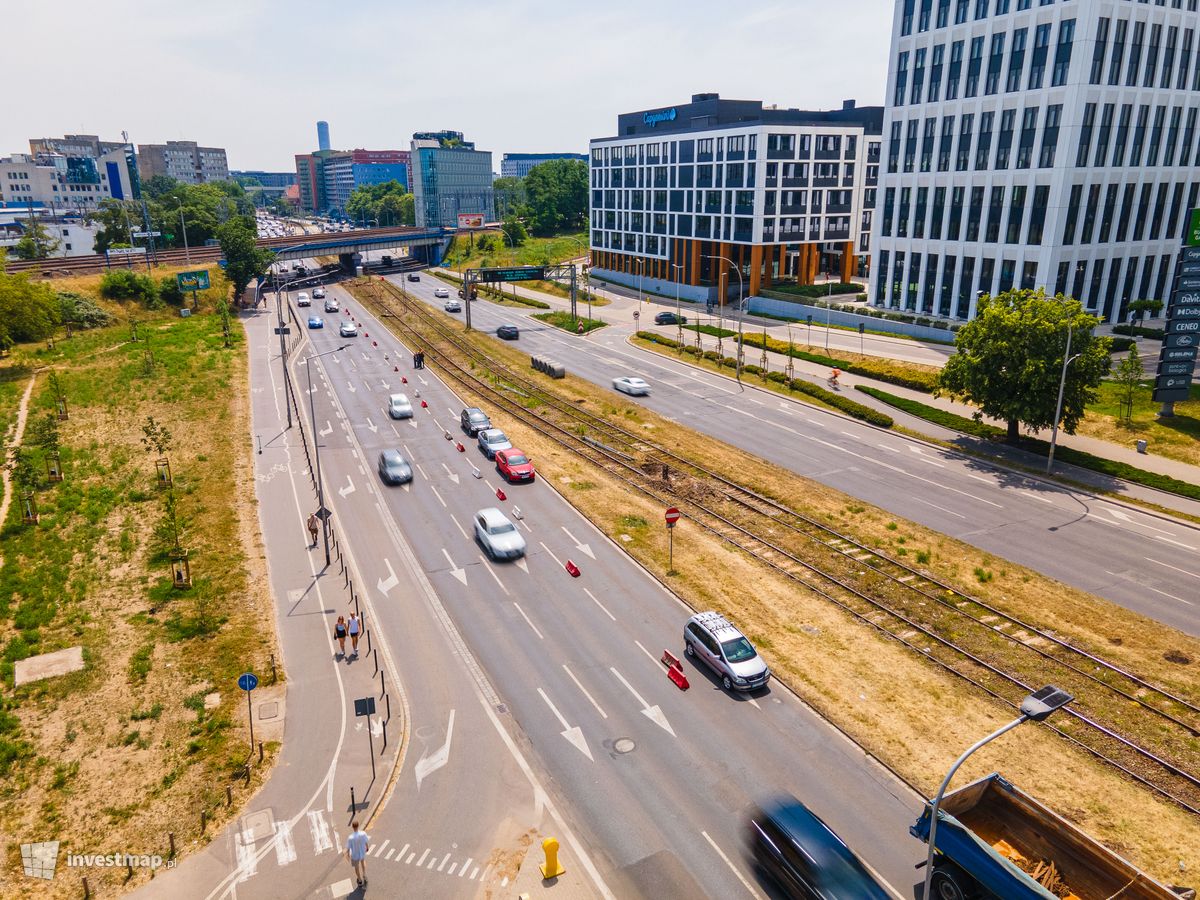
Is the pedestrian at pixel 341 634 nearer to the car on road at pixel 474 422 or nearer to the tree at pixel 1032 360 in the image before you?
the car on road at pixel 474 422

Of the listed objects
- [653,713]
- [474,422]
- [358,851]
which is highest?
[474,422]

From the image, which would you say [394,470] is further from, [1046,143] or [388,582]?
[1046,143]

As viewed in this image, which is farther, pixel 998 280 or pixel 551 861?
pixel 998 280

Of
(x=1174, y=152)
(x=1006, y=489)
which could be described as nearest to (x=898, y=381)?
(x=1006, y=489)

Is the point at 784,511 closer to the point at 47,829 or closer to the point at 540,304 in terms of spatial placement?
the point at 47,829

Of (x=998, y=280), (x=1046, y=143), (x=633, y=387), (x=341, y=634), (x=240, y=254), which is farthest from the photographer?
(x=240, y=254)

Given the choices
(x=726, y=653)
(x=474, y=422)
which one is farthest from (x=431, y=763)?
(x=474, y=422)
